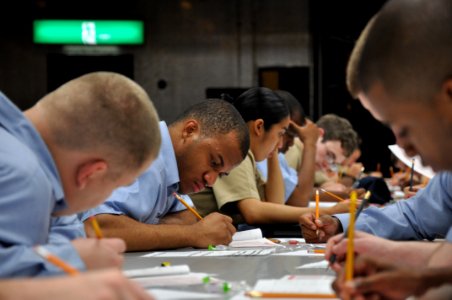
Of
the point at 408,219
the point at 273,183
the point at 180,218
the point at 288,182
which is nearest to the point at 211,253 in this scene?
the point at 180,218

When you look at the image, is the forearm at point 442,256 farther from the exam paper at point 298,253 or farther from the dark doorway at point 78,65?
the dark doorway at point 78,65

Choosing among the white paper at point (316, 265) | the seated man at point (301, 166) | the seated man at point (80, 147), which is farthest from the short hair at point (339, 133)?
the seated man at point (80, 147)

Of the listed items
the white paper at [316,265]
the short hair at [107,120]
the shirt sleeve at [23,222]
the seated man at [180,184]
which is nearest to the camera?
the shirt sleeve at [23,222]

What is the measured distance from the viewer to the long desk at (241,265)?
1.67 metres

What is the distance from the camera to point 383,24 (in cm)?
127

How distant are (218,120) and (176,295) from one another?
1218 mm

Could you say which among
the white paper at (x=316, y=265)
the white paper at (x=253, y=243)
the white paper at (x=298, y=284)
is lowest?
the white paper at (x=253, y=243)

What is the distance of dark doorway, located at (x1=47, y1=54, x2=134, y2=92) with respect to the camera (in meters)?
9.62

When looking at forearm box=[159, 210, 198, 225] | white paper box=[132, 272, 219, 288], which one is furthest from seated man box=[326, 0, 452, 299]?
forearm box=[159, 210, 198, 225]

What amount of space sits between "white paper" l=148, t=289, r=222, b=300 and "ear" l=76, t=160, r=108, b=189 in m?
0.25

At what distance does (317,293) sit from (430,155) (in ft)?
1.18

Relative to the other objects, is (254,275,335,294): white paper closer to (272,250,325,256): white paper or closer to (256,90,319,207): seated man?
(272,250,325,256): white paper

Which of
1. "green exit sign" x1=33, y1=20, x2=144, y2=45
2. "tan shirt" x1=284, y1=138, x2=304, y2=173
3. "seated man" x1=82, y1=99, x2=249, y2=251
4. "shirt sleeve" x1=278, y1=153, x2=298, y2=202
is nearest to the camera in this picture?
"seated man" x1=82, y1=99, x2=249, y2=251

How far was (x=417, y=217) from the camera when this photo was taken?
2.46 m
